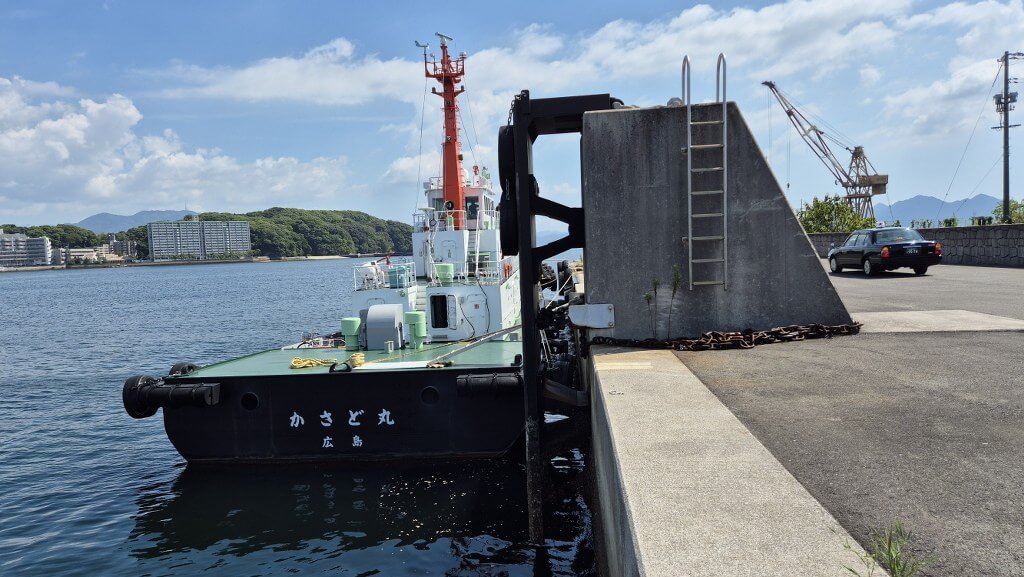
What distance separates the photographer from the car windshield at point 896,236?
65.5 feet

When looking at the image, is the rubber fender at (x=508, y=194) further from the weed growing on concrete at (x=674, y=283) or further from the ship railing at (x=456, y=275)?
the ship railing at (x=456, y=275)

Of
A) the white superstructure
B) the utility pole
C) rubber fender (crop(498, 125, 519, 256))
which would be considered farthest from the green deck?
the utility pole

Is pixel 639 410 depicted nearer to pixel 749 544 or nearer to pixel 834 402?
pixel 834 402

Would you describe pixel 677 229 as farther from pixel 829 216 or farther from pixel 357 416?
pixel 829 216

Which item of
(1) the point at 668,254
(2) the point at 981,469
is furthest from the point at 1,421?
(2) the point at 981,469

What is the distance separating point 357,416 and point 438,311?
726 cm

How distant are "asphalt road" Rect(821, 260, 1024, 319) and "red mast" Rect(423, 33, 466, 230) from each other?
1287 cm

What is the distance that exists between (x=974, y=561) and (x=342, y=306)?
60202mm

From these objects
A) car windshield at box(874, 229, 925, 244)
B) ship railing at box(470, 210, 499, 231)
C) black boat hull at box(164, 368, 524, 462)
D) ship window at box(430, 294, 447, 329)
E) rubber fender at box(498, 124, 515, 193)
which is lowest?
black boat hull at box(164, 368, 524, 462)

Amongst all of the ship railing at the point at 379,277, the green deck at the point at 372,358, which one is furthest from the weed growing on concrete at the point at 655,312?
the ship railing at the point at 379,277

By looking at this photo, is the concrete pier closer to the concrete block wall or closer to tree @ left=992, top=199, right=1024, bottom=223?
the concrete block wall

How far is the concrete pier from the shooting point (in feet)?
9.21

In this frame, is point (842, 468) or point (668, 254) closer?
point (842, 468)

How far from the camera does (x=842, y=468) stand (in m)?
3.85
